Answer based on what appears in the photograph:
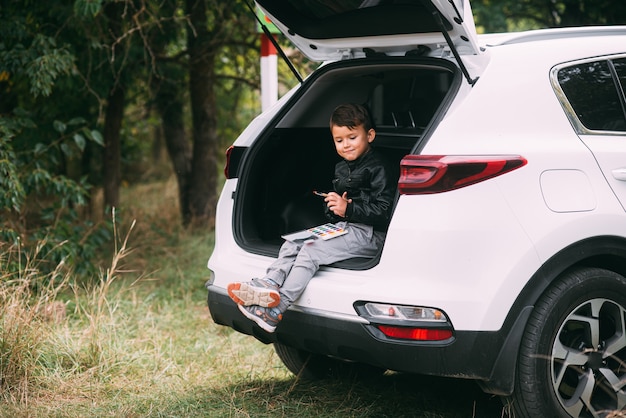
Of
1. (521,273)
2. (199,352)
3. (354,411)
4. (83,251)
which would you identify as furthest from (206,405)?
(83,251)

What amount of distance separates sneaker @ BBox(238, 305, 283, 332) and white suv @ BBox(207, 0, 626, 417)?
0.27ft

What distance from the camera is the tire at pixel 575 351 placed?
3424 mm

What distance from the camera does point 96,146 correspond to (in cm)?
1016

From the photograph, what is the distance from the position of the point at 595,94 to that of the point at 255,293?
1763mm

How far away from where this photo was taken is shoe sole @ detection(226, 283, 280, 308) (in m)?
3.66

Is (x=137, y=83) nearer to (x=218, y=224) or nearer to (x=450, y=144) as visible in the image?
(x=218, y=224)

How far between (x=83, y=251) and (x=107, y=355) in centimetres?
227

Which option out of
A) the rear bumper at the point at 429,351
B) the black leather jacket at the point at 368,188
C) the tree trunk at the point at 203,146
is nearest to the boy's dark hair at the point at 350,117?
the black leather jacket at the point at 368,188

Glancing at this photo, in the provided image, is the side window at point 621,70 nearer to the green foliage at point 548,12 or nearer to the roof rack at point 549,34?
the roof rack at point 549,34

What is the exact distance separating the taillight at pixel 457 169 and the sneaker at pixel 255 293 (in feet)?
2.65

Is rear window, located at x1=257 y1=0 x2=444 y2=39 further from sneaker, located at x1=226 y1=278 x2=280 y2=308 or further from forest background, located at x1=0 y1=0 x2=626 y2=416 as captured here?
sneaker, located at x1=226 y1=278 x2=280 y2=308

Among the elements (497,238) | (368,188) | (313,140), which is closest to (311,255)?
(368,188)

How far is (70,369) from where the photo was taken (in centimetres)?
469

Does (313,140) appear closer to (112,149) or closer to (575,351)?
(575,351)
